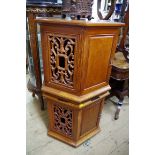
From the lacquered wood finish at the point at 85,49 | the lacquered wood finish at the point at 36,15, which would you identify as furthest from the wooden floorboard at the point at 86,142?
the lacquered wood finish at the point at 85,49

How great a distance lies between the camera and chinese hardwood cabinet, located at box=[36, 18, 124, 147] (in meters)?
0.95

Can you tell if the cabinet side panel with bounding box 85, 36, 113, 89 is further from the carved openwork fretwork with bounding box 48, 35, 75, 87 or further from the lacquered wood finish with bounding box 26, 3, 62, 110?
the lacquered wood finish with bounding box 26, 3, 62, 110

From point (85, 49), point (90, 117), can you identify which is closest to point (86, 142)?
point (90, 117)

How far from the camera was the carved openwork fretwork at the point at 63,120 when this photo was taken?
124cm

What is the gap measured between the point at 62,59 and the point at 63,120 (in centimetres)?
51

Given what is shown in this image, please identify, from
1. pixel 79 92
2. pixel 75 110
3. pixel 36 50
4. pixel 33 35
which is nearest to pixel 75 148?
pixel 75 110

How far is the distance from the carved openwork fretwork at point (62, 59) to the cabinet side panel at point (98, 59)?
0.11m

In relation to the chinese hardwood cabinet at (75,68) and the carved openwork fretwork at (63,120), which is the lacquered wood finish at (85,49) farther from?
the carved openwork fretwork at (63,120)


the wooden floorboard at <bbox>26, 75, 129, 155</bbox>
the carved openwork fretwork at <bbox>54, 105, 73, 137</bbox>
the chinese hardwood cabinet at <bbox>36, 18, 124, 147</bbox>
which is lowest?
the wooden floorboard at <bbox>26, 75, 129, 155</bbox>

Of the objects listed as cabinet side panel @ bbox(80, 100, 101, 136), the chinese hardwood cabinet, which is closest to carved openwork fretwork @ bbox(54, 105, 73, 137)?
the chinese hardwood cabinet

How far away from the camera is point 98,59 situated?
107cm

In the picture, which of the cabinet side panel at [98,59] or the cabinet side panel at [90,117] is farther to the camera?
the cabinet side panel at [90,117]

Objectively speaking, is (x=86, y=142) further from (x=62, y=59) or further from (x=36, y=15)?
(x=36, y=15)
